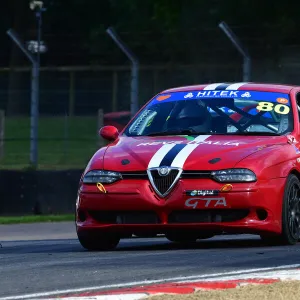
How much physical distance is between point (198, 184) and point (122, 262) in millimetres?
1182

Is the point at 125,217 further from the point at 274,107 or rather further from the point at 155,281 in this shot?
the point at 155,281

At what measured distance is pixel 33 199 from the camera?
17.5m

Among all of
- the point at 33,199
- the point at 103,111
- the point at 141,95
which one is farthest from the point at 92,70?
the point at 33,199

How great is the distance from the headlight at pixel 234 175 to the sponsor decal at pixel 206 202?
152mm

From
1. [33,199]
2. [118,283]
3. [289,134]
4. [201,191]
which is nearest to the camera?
[118,283]

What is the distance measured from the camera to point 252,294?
6816mm

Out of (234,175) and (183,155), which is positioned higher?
(183,155)

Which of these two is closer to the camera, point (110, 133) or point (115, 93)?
point (110, 133)

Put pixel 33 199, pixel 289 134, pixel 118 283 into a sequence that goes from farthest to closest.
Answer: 1. pixel 33 199
2. pixel 289 134
3. pixel 118 283

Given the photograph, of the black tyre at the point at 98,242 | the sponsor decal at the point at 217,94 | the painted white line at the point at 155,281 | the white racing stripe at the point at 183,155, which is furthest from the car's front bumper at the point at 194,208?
the painted white line at the point at 155,281

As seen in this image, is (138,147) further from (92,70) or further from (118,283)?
(92,70)

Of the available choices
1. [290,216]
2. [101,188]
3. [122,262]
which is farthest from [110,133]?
[122,262]

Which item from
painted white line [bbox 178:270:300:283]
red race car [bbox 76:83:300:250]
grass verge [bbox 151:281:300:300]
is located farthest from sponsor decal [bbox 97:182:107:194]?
grass verge [bbox 151:281:300:300]

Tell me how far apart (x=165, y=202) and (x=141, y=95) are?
10.1m
